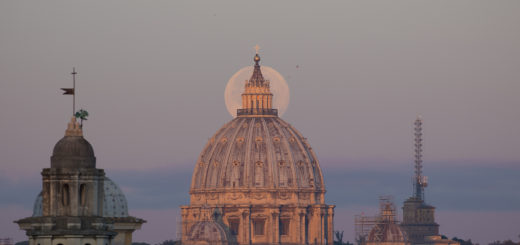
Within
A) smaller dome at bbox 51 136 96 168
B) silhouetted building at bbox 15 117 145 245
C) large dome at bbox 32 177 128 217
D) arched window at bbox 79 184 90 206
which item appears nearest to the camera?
silhouetted building at bbox 15 117 145 245

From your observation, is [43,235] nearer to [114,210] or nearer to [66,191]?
[66,191]

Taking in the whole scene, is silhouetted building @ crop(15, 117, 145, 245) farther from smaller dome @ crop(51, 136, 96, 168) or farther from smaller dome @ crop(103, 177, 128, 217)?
smaller dome @ crop(103, 177, 128, 217)

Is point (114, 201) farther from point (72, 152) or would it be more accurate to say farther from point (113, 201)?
point (72, 152)

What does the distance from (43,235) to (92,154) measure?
3786mm

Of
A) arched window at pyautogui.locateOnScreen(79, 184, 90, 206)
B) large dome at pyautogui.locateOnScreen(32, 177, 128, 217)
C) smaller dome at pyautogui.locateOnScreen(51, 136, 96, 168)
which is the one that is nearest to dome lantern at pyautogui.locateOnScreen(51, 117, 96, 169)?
smaller dome at pyautogui.locateOnScreen(51, 136, 96, 168)

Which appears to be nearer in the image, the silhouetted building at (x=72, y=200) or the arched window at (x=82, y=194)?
the silhouetted building at (x=72, y=200)

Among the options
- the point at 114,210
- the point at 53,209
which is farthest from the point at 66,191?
the point at 114,210

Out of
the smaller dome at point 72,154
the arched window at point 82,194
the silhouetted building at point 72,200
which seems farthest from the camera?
the smaller dome at point 72,154

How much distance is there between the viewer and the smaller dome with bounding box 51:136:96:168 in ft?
230

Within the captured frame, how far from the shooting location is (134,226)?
78.1 m

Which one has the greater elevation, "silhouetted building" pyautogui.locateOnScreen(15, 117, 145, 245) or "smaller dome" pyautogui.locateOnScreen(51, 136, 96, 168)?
"smaller dome" pyautogui.locateOnScreen(51, 136, 96, 168)

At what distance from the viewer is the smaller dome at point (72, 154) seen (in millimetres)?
70000

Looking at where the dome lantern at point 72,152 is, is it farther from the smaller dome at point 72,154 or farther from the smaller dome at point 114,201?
Answer: the smaller dome at point 114,201

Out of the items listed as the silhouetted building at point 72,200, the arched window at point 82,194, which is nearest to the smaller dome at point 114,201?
the silhouetted building at point 72,200
